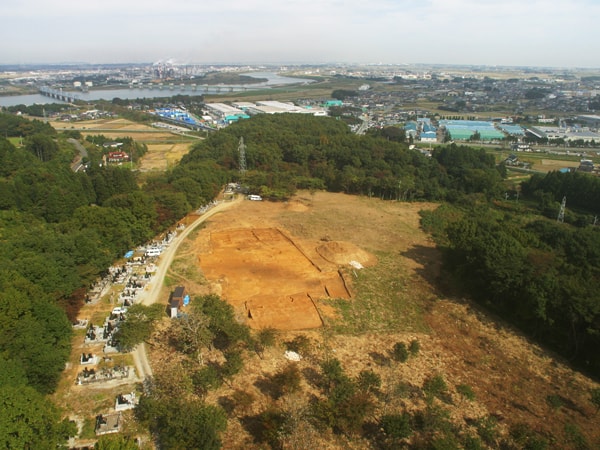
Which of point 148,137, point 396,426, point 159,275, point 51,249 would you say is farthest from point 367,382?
point 148,137

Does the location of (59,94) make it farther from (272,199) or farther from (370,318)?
(370,318)

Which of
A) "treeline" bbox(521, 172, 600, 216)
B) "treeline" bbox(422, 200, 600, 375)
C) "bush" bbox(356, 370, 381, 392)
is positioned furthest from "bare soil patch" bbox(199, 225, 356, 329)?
"treeline" bbox(521, 172, 600, 216)

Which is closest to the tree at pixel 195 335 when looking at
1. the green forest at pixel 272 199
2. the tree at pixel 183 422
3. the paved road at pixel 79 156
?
the tree at pixel 183 422

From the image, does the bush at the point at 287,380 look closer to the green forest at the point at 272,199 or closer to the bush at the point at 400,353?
the green forest at the point at 272,199

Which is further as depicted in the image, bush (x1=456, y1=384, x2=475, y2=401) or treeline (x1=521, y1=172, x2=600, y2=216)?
treeline (x1=521, y1=172, x2=600, y2=216)

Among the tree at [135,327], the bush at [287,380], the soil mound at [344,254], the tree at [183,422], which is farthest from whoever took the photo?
the soil mound at [344,254]

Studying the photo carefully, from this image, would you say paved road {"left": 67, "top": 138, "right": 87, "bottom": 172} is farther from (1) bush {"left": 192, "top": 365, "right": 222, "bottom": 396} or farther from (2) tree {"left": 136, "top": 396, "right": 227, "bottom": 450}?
(2) tree {"left": 136, "top": 396, "right": 227, "bottom": 450}
